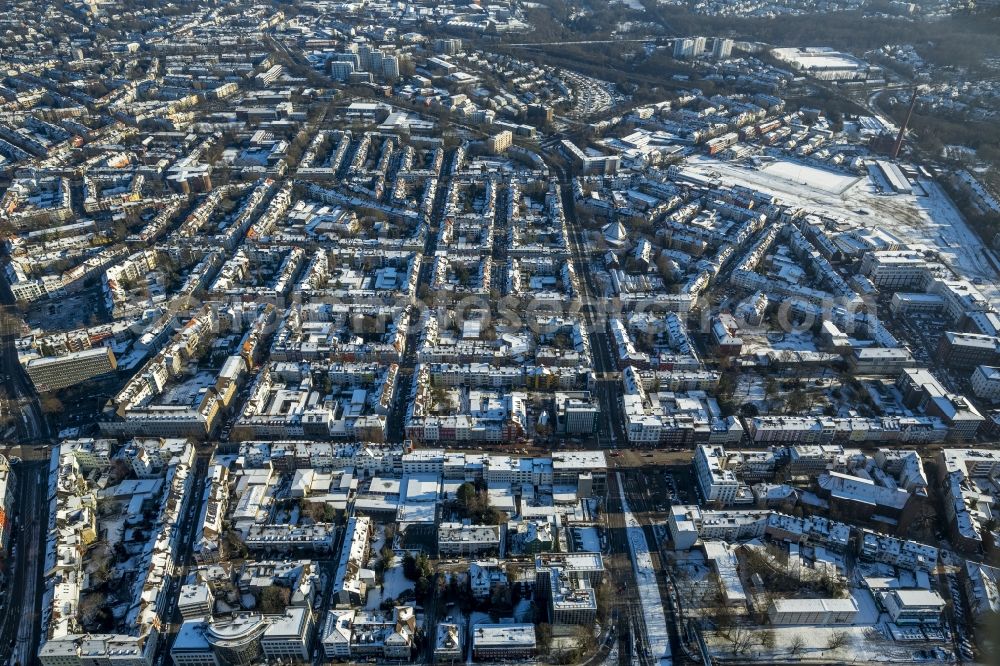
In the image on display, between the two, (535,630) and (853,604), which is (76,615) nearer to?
(535,630)

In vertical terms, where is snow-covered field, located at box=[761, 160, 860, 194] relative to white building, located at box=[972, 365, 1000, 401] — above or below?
above

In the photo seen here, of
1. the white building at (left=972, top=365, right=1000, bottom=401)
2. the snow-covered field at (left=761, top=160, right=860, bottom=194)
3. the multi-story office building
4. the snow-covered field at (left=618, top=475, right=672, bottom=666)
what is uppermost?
the snow-covered field at (left=761, top=160, right=860, bottom=194)

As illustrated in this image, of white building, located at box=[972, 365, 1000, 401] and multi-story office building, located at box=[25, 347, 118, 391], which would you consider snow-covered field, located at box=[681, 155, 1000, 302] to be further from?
multi-story office building, located at box=[25, 347, 118, 391]

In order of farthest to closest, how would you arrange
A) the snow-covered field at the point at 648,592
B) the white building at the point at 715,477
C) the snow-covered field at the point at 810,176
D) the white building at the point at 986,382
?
the snow-covered field at the point at 810,176, the white building at the point at 986,382, the white building at the point at 715,477, the snow-covered field at the point at 648,592

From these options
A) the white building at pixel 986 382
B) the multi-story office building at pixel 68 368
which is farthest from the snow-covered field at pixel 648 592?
the multi-story office building at pixel 68 368

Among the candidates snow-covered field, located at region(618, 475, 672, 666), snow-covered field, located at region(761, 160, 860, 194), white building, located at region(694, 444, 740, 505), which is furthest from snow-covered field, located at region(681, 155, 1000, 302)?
snow-covered field, located at region(618, 475, 672, 666)

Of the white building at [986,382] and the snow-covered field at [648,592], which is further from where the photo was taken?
the white building at [986,382]

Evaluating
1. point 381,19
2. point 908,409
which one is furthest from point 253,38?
point 908,409

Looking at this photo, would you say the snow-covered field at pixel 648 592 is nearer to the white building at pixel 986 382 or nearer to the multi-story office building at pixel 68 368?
the white building at pixel 986 382

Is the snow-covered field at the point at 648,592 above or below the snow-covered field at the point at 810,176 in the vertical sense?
below
